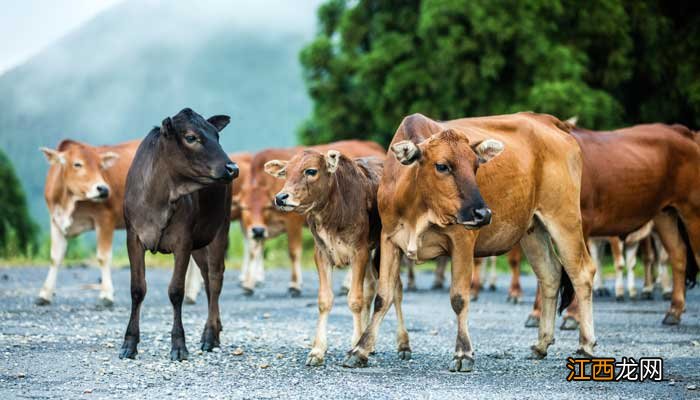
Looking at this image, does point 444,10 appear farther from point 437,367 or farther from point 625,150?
point 437,367

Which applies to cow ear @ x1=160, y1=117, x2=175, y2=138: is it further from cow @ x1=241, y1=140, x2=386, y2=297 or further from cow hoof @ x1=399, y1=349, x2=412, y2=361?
cow @ x1=241, y1=140, x2=386, y2=297

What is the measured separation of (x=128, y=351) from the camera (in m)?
9.72

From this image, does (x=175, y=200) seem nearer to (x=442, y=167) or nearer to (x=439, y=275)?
(x=442, y=167)

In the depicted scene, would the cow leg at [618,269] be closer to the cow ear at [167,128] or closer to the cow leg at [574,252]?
the cow leg at [574,252]

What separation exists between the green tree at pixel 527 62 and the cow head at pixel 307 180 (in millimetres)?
17508

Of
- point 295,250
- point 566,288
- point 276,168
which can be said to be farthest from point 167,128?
point 295,250

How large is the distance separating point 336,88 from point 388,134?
2.42 metres

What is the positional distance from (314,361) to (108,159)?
26.3ft

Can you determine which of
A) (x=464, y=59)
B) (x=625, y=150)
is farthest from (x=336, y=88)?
(x=625, y=150)

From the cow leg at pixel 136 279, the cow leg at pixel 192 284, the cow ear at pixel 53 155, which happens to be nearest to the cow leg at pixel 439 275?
the cow leg at pixel 192 284

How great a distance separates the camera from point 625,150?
13680mm

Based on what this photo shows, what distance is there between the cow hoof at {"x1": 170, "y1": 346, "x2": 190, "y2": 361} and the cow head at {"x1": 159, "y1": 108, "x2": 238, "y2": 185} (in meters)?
1.55

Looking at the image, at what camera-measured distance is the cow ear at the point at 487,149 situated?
9348mm

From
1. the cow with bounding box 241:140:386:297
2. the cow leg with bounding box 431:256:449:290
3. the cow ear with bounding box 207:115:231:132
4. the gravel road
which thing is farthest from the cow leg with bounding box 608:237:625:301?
the cow ear with bounding box 207:115:231:132
